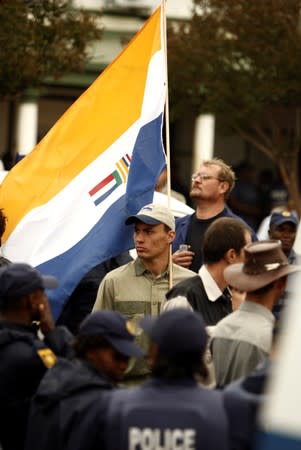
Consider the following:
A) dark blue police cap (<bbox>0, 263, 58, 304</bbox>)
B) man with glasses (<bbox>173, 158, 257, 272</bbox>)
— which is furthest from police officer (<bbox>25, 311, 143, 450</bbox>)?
man with glasses (<bbox>173, 158, 257, 272</bbox>)

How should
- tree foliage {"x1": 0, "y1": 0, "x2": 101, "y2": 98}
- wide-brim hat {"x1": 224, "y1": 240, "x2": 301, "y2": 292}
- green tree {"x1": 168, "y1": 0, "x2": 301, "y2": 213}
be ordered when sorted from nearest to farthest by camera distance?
wide-brim hat {"x1": 224, "y1": 240, "x2": 301, "y2": 292}, tree foliage {"x1": 0, "y1": 0, "x2": 101, "y2": 98}, green tree {"x1": 168, "y1": 0, "x2": 301, "y2": 213}

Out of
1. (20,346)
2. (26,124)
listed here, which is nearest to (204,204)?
(20,346)

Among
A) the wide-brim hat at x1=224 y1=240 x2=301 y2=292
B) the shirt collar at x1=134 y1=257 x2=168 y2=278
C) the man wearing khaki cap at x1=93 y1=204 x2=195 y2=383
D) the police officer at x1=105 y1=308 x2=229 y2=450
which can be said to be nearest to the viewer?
the police officer at x1=105 y1=308 x2=229 y2=450

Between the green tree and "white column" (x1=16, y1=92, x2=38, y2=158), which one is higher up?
the green tree

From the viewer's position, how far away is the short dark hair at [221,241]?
778cm

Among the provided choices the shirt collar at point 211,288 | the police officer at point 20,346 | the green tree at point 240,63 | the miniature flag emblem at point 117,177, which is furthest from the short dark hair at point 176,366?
the green tree at point 240,63

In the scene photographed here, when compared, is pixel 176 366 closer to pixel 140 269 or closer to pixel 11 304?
pixel 11 304

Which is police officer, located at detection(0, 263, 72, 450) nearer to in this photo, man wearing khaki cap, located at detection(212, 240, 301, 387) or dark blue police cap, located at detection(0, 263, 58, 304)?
dark blue police cap, located at detection(0, 263, 58, 304)

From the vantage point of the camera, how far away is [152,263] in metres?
8.50

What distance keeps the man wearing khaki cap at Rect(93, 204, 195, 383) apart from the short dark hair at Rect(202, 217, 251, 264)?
0.59 metres

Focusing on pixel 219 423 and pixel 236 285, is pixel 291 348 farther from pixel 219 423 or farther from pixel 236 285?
pixel 236 285

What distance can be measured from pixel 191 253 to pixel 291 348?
5585mm

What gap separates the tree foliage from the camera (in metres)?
16.6

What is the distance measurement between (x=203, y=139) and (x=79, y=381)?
25481 mm
